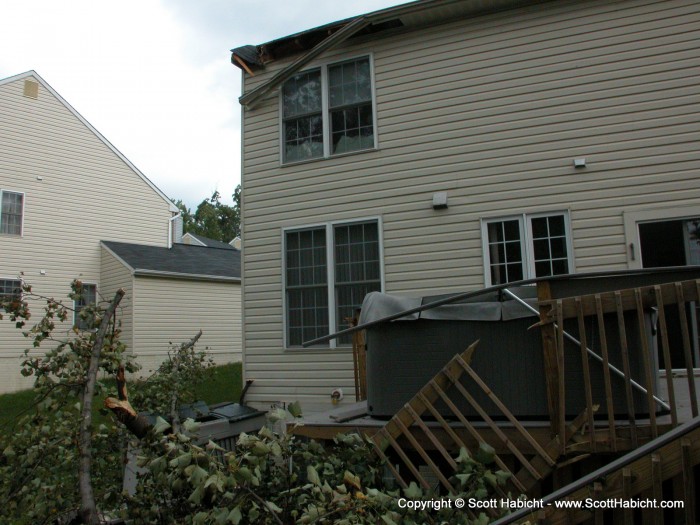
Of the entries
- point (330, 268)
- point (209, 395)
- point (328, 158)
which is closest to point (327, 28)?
point (328, 158)

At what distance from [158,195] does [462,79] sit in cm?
1482

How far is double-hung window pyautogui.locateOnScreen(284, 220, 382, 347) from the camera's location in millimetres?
8242

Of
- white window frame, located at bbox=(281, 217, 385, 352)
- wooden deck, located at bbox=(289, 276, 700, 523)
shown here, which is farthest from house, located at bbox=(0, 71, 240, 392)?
wooden deck, located at bbox=(289, 276, 700, 523)

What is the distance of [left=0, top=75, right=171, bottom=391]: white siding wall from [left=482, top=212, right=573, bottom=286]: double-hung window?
44.4ft

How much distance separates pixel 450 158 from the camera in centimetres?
791

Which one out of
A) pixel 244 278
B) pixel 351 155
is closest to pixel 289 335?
pixel 244 278

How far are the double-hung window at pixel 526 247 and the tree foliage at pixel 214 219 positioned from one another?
46.9 meters

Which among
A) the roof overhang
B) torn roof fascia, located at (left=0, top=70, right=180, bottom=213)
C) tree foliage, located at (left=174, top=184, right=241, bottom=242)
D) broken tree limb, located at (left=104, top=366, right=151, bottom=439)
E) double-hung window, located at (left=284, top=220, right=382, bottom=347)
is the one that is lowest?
broken tree limb, located at (left=104, top=366, right=151, bottom=439)

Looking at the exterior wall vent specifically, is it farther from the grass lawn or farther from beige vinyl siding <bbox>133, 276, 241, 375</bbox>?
the grass lawn

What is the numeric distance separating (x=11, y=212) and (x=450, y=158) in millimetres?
13767

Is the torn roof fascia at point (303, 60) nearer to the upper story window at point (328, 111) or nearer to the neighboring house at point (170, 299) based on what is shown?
the upper story window at point (328, 111)

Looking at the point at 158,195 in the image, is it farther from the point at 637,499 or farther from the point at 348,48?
the point at 637,499

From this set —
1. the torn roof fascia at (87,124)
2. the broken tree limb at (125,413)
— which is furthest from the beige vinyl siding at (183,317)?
the broken tree limb at (125,413)

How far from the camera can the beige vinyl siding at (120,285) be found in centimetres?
1569
